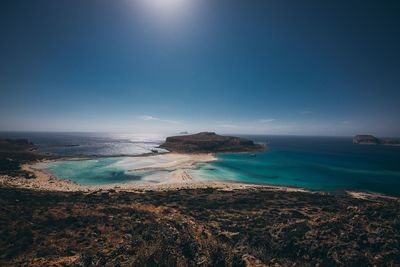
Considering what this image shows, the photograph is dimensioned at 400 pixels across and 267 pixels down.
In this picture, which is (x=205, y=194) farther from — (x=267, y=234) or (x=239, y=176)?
(x=239, y=176)

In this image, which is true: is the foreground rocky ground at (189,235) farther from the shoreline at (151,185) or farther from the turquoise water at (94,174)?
the turquoise water at (94,174)

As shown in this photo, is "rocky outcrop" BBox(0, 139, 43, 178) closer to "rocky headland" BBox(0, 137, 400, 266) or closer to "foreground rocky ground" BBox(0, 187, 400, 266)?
"rocky headland" BBox(0, 137, 400, 266)

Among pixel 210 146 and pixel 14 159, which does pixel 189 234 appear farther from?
pixel 210 146

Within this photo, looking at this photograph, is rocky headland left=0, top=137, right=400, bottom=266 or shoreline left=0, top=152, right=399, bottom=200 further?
shoreline left=0, top=152, right=399, bottom=200

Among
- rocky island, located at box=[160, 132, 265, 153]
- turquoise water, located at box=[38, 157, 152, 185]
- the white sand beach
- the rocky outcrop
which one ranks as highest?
rocky island, located at box=[160, 132, 265, 153]

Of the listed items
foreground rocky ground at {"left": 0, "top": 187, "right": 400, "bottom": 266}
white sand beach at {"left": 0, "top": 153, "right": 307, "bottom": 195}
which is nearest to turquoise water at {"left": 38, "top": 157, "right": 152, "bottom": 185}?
white sand beach at {"left": 0, "top": 153, "right": 307, "bottom": 195}

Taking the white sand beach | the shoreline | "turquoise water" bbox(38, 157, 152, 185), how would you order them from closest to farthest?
the shoreline
the white sand beach
"turquoise water" bbox(38, 157, 152, 185)

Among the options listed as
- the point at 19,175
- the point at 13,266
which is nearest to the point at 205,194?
the point at 13,266

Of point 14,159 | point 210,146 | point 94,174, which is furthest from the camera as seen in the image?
point 210,146

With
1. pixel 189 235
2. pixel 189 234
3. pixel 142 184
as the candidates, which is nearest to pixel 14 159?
pixel 142 184
